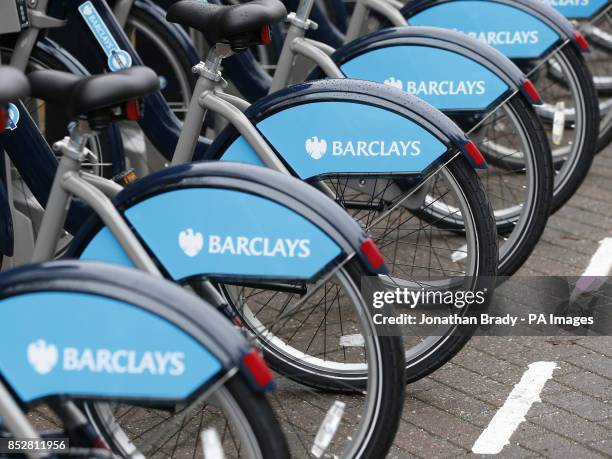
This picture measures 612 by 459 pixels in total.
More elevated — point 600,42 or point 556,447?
point 600,42

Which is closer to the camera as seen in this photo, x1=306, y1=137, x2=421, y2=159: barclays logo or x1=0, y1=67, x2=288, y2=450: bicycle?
x1=0, y1=67, x2=288, y2=450: bicycle

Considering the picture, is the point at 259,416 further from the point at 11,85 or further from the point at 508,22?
the point at 508,22

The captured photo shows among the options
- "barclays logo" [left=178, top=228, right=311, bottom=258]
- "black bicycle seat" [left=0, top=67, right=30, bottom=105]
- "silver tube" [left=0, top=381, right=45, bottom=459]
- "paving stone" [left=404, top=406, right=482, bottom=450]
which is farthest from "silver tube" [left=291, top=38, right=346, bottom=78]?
"silver tube" [left=0, top=381, right=45, bottom=459]

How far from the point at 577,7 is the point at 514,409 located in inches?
118

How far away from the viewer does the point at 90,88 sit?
9.59ft

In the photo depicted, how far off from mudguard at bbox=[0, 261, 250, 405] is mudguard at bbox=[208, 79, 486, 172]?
136 cm

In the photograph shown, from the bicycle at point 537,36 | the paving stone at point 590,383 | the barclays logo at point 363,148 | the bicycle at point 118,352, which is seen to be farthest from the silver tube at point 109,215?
the bicycle at point 537,36

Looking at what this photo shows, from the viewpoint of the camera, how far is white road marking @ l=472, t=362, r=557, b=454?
3852mm

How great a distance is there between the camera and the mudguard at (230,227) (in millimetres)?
3221

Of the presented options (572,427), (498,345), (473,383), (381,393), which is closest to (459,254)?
(498,345)

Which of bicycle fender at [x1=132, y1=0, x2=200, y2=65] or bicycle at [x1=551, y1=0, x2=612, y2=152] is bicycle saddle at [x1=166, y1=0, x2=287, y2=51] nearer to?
bicycle fender at [x1=132, y1=0, x2=200, y2=65]

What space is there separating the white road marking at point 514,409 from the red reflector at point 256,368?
130 centimetres

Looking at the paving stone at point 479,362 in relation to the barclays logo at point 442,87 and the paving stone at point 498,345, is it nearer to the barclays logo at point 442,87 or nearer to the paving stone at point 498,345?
the paving stone at point 498,345

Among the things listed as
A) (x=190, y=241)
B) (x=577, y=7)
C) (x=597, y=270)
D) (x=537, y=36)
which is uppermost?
(x=577, y=7)
